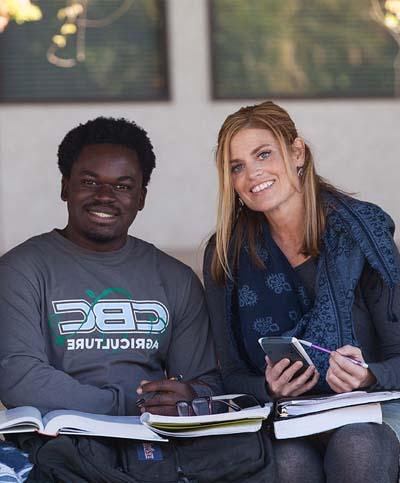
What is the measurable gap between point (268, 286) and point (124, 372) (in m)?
0.50

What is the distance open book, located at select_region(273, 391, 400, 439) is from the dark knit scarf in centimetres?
25

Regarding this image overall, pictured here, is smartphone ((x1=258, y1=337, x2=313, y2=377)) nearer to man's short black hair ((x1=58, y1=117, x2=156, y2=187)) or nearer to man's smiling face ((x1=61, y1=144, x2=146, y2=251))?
man's smiling face ((x1=61, y1=144, x2=146, y2=251))

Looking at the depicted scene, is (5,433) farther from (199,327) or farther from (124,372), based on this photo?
(199,327)

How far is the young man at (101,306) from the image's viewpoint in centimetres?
319

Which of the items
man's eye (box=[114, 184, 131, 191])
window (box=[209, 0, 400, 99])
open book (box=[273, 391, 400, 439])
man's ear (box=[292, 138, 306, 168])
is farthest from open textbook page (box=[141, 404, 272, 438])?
window (box=[209, 0, 400, 99])

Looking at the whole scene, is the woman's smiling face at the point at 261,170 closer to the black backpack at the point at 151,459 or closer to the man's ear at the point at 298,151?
the man's ear at the point at 298,151

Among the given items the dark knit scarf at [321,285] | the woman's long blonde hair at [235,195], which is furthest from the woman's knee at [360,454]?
the woman's long blonde hair at [235,195]

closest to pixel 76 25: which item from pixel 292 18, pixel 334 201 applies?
pixel 292 18

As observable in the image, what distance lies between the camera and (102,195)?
3.38 meters

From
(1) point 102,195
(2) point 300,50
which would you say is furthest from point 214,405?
(2) point 300,50

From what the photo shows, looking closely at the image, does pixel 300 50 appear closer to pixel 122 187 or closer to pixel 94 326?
A: pixel 122 187

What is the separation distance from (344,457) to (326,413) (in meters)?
0.13

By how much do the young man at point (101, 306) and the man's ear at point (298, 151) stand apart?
0.44 meters

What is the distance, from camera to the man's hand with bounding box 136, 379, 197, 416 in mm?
3158
